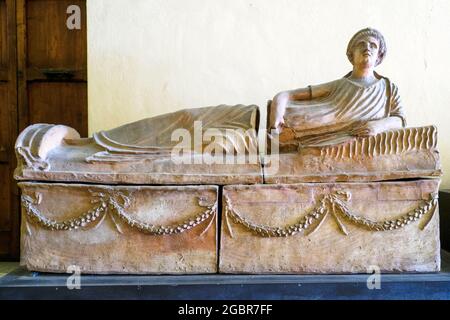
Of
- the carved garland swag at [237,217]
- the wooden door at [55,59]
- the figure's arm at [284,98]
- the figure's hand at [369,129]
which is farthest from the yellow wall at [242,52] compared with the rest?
the carved garland swag at [237,217]

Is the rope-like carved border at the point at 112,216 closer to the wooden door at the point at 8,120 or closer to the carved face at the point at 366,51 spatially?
the carved face at the point at 366,51

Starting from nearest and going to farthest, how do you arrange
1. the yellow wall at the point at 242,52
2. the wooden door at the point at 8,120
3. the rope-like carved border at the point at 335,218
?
the rope-like carved border at the point at 335,218 < the yellow wall at the point at 242,52 < the wooden door at the point at 8,120

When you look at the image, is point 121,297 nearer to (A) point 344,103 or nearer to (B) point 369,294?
(B) point 369,294

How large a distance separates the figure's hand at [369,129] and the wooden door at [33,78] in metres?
2.35

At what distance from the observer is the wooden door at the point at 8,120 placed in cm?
357

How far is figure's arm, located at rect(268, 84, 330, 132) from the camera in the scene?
2.46 meters

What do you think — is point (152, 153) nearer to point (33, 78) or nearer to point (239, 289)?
point (239, 289)

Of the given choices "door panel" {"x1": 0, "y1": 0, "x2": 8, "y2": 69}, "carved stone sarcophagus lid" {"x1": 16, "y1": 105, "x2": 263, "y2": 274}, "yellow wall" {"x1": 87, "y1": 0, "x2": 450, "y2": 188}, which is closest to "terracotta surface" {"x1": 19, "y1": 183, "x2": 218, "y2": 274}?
"carved stone sarcophagus lid" {"x1": 16, "y1": 105, "x2": 263, "y2": 274}

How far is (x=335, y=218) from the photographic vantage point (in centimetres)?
228

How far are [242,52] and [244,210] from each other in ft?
5.50

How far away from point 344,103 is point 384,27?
1.40m

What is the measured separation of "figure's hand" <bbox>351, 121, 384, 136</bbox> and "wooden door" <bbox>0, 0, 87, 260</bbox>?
2.35m

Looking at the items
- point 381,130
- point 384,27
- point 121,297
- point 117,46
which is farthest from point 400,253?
point 117,46

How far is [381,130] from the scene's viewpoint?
7.61 feet
